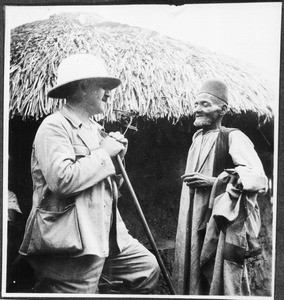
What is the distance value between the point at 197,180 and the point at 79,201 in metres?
0.73

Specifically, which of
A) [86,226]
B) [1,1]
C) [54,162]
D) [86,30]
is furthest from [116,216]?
[1,1]

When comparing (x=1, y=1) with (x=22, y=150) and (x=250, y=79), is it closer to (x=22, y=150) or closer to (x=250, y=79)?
(x=22, y=150)

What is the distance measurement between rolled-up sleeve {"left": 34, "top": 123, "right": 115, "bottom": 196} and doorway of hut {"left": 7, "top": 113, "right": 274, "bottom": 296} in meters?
0.14

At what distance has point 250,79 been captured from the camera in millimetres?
3312

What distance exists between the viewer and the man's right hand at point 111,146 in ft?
10.6

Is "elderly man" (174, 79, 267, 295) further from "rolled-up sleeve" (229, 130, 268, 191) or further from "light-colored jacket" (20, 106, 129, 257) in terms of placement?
"light-colored jacket" (20, 106, 129, 257)

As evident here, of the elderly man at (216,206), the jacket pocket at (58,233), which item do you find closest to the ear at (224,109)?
the elderly man at (216,206)

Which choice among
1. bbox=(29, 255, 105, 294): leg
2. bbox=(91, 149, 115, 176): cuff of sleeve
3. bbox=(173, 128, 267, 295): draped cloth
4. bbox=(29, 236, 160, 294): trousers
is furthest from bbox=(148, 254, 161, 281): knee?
bbox=(91, 149, 115, 176): cuff of sleeve

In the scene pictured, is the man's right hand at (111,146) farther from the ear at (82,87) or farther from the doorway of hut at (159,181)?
the ear at (82,87)

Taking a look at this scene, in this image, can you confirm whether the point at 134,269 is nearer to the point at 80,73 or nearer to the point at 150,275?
the point at 150,275

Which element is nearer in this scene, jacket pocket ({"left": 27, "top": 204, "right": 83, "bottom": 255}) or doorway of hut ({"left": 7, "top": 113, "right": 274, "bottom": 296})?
jacket pocket ({"left": 27, "top": 204, "right": 83, "bottom": 255})

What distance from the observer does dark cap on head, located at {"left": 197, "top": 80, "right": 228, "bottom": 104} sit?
3293mm

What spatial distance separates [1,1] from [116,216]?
5.10 ft

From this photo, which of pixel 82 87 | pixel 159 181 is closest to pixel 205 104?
pixel 159 181
